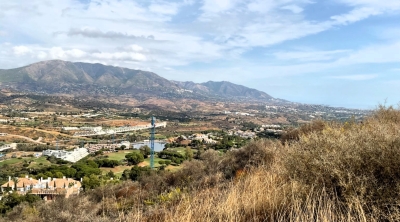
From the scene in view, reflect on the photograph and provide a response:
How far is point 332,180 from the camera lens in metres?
3.09

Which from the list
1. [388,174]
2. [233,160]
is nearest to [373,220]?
[388,174]

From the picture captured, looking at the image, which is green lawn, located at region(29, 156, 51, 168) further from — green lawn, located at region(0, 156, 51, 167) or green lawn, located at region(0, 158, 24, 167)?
green lawn, located at region(0, 158, 24, 167)

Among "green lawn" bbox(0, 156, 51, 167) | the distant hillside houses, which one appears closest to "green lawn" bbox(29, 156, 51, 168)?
"green lawn" bbox(0, 156, 51, 167)

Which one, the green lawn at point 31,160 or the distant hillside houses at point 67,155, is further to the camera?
the distant hillside houses at point 67,155

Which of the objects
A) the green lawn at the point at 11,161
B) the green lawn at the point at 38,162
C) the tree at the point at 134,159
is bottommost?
the green lawn at the point at 38,162

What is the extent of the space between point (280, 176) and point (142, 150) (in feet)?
153

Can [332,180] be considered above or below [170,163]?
above

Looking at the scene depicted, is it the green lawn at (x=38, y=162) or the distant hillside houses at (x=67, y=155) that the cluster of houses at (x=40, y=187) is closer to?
the green lawn at (x=38, y=162)

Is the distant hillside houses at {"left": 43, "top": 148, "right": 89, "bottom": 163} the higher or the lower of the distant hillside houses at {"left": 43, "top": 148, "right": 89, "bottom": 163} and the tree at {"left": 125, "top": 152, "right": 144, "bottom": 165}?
the lower

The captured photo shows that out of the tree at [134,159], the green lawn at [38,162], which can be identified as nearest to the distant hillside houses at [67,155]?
the green lawn at [38,162]

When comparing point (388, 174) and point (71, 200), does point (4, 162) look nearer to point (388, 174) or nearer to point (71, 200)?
point (71, 200)

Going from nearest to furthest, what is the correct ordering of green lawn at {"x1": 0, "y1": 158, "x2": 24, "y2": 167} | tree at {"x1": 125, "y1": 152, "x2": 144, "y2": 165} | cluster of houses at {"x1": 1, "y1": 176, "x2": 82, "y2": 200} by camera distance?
cluster of houses at {"x1": 1, "y1": 176, "x2": 82, "y2": 200} → tree at {"x1": 125, "y1": 152, "x2": 144, "y2": 165} → green lawn at {"x1": 0, "y1": 158, "x2": 24, "y2": 167}

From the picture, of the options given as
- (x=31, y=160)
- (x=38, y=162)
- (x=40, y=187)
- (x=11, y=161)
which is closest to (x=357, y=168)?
(x=40, y=187)

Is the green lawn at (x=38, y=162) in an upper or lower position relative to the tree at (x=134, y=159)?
lower
